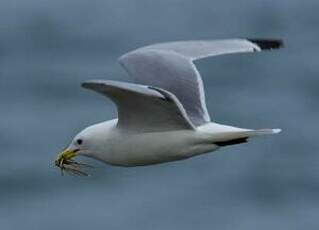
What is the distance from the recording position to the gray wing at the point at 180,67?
757 centimetres

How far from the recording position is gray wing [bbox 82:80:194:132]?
702 centimetres

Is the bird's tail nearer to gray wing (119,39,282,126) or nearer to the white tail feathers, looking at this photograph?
the white tail feathers

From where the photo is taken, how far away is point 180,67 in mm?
7781

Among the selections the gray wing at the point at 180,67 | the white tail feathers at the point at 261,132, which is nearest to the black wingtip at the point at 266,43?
the gray wing at the point at 180,67

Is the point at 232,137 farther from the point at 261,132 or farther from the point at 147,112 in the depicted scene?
the point at 147,112

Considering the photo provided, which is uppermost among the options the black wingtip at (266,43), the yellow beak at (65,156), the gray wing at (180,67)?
the gray wing at (180,67)

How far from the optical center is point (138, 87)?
6.73 m

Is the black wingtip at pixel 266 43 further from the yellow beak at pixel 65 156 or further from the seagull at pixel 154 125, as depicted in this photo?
the yellow beak at pixel 65 156

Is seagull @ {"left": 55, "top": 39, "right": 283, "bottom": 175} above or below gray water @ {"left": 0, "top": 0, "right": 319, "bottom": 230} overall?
above

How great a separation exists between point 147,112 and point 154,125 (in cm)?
8

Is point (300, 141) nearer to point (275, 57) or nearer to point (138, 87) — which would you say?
point (275, 57)

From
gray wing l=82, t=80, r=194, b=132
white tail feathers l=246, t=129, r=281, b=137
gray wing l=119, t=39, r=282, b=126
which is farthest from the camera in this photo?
gray wing l=119, t=39, r=282, b=126

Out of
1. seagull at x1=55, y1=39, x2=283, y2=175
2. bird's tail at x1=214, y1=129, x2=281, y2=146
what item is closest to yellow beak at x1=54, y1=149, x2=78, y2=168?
Result: seagull at x1=55, y1=39, x2=283, y2=175

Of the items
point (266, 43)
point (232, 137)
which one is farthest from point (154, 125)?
point (266, 43)
